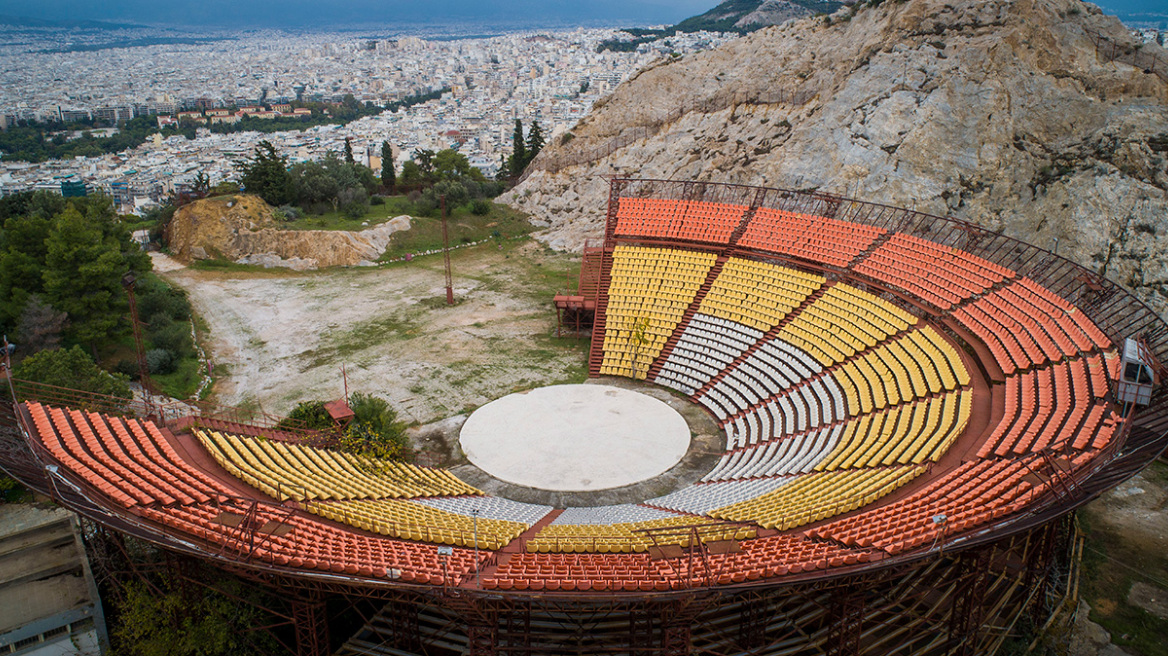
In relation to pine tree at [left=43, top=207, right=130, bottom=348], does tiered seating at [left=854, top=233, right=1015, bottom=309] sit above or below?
above

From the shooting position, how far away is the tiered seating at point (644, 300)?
3581cm

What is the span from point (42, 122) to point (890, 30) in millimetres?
198804

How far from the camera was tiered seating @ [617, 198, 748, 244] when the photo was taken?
4134cm

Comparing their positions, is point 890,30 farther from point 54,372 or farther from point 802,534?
point 54,372

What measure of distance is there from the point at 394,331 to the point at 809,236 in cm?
2313

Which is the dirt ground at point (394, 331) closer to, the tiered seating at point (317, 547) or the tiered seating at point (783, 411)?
the tiered seating at point (783, 411)

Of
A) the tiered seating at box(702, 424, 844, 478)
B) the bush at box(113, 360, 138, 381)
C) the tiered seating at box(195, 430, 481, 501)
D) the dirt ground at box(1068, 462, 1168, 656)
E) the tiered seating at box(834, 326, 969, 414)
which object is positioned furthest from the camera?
the bush at box(113, 360, 138, 381)

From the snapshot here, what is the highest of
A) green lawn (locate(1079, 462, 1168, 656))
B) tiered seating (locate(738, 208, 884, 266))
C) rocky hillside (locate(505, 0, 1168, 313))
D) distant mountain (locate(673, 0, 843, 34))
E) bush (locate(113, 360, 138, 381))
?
distant mountain (locate(673, 0, 843, 34))

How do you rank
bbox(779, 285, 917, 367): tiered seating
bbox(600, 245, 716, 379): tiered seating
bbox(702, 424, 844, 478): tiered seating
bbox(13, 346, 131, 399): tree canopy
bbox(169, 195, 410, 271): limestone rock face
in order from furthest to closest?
bbox(169, 195, 410, 271): limestone rock face
bbox(600, 245, 716, 379): tiered seating
bbox(779, 285, 917, 367): tiered seating
bbox(13, 346, 131, 399): tree canopy
bbox(702, 424, 844, 478): tiered seating

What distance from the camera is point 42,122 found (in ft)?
581

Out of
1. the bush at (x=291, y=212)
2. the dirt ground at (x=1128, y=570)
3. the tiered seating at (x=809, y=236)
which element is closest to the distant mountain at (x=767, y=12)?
the bush at (x=291, y=212)

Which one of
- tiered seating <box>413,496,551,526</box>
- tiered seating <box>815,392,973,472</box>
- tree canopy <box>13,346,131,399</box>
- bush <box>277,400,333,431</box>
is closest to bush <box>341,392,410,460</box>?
bush <box>277,400,333,431</box>

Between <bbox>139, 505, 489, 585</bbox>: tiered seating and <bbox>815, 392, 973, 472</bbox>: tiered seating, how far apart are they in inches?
502

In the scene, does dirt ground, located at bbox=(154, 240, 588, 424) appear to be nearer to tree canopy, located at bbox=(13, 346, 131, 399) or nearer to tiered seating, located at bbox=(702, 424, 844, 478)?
tree canopy, located at bbox=(13, 346, 131, 399)
